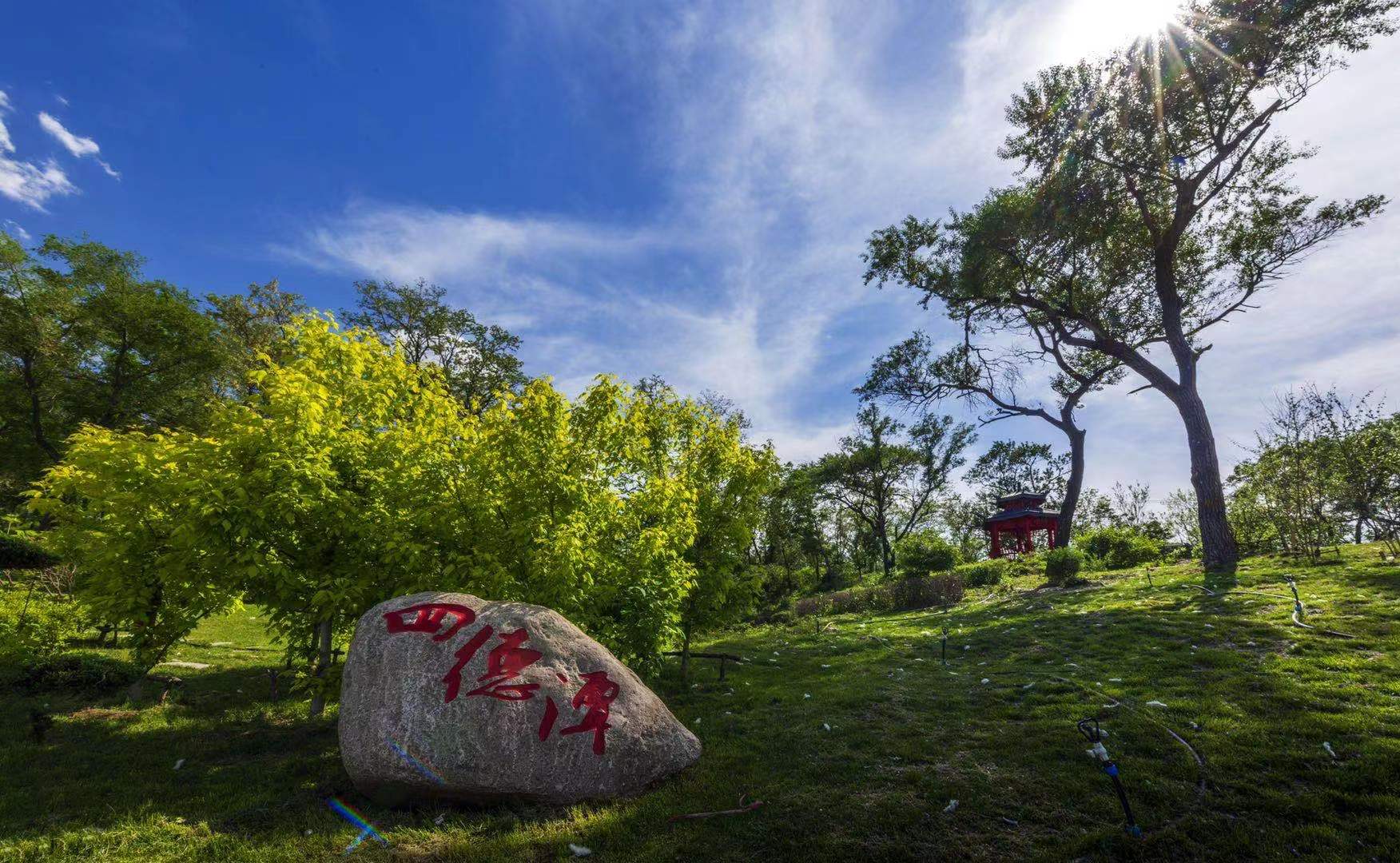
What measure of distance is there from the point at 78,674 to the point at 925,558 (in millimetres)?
26687

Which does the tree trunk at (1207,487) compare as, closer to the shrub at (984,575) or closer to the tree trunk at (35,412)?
the shrub at (984,575)

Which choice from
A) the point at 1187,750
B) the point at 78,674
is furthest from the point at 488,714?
the point at 78,674

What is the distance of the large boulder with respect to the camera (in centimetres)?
525

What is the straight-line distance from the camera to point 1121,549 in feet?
72.0

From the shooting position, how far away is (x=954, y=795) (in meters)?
4.90

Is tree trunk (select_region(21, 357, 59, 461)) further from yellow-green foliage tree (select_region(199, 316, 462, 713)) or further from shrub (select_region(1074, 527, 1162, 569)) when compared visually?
shrub (select_region(1074, 527, 1162, 569))

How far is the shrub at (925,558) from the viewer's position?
2481cm

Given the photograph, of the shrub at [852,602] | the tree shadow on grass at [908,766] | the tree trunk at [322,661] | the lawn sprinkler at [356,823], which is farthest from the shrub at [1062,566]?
the tree trunk at [322,661]

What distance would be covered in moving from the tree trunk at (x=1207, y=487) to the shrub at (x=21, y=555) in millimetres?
37601

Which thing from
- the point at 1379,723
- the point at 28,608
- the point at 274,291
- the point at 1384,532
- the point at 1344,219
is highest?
the point at 274,291

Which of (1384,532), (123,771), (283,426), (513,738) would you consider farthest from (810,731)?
(1384,532)

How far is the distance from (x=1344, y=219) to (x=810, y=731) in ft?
73.6

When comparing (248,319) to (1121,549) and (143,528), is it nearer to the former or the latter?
(143,528)

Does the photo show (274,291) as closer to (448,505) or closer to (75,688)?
(75,688)
